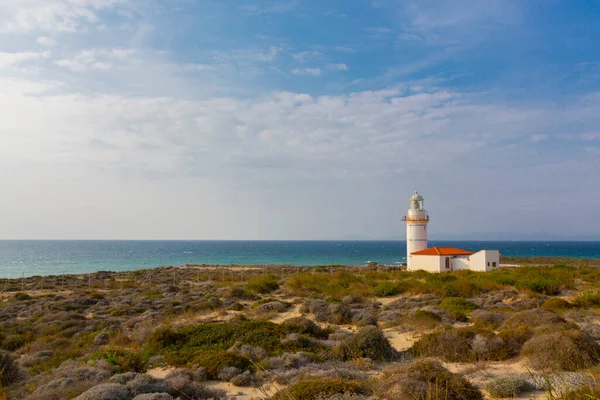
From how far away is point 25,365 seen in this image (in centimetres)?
991

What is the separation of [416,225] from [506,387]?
88.6 ft

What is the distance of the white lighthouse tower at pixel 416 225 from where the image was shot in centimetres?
3262

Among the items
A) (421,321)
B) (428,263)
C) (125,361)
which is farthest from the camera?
(428,263)

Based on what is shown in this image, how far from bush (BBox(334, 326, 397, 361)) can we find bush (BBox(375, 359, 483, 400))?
314 centimetres

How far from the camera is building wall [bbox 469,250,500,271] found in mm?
28094

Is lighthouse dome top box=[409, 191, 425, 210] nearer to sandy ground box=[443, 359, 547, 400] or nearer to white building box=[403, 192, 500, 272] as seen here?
white building box=[403, 192, 500, 272]

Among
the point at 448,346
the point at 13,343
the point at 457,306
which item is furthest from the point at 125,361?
the point at 457,306

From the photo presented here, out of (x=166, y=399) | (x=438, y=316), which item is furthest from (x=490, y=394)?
(x=438, y=316)

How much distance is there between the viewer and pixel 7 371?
8633 millimetres

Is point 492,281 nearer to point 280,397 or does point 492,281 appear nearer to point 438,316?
point 438,316

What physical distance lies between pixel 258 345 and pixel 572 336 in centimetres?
738

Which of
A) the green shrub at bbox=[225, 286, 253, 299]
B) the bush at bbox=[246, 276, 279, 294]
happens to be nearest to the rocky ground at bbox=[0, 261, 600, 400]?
the green shrub at bbox=[225, 286, 253, 299]

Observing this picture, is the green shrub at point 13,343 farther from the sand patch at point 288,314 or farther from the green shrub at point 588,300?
the green shrub at point 588,300

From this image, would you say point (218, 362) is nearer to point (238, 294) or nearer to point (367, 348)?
point (367, 348)
